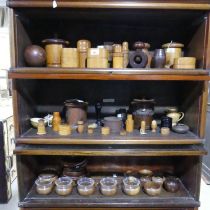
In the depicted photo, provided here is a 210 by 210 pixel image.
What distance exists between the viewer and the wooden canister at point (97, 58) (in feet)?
3.72

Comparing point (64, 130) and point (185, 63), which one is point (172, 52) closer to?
point (185, 63)

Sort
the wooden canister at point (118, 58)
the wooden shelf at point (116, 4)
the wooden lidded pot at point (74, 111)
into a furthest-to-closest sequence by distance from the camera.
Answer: the wooden lidded pot at point (74, 111) → the wooden canister at point (118, 58) → the wooden shelf at point (116, 4)

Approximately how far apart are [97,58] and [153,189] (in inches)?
32.4

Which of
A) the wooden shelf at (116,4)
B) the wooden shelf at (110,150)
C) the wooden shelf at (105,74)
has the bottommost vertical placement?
the wooden shelf at (110,150)

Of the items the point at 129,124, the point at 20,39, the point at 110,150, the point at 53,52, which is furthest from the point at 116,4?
the point at 110,150

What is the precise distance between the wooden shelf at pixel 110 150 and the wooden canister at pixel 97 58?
437 mm

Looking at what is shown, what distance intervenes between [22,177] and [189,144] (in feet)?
3.10

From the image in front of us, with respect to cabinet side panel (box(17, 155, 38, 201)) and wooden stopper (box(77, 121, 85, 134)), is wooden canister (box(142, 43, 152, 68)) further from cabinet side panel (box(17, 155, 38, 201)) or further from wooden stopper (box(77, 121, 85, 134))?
cabinet side panel (box(17, 155, 38, 201))

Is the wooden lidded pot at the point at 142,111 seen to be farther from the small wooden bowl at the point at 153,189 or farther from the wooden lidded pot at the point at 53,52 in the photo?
the wooden lidded pot at the point at 53,52

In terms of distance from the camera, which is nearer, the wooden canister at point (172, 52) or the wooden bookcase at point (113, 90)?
the wooden bookcase at point (113, 90)

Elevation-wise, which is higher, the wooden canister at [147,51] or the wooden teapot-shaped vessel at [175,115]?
the wooden canister at [147,51]

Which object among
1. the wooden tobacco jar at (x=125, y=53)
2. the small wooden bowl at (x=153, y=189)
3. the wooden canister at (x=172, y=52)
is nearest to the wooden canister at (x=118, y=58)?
the wooden tobacco jar at (x=125, y=53)

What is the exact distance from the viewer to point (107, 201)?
121cm

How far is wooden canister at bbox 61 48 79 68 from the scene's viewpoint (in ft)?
3.72
